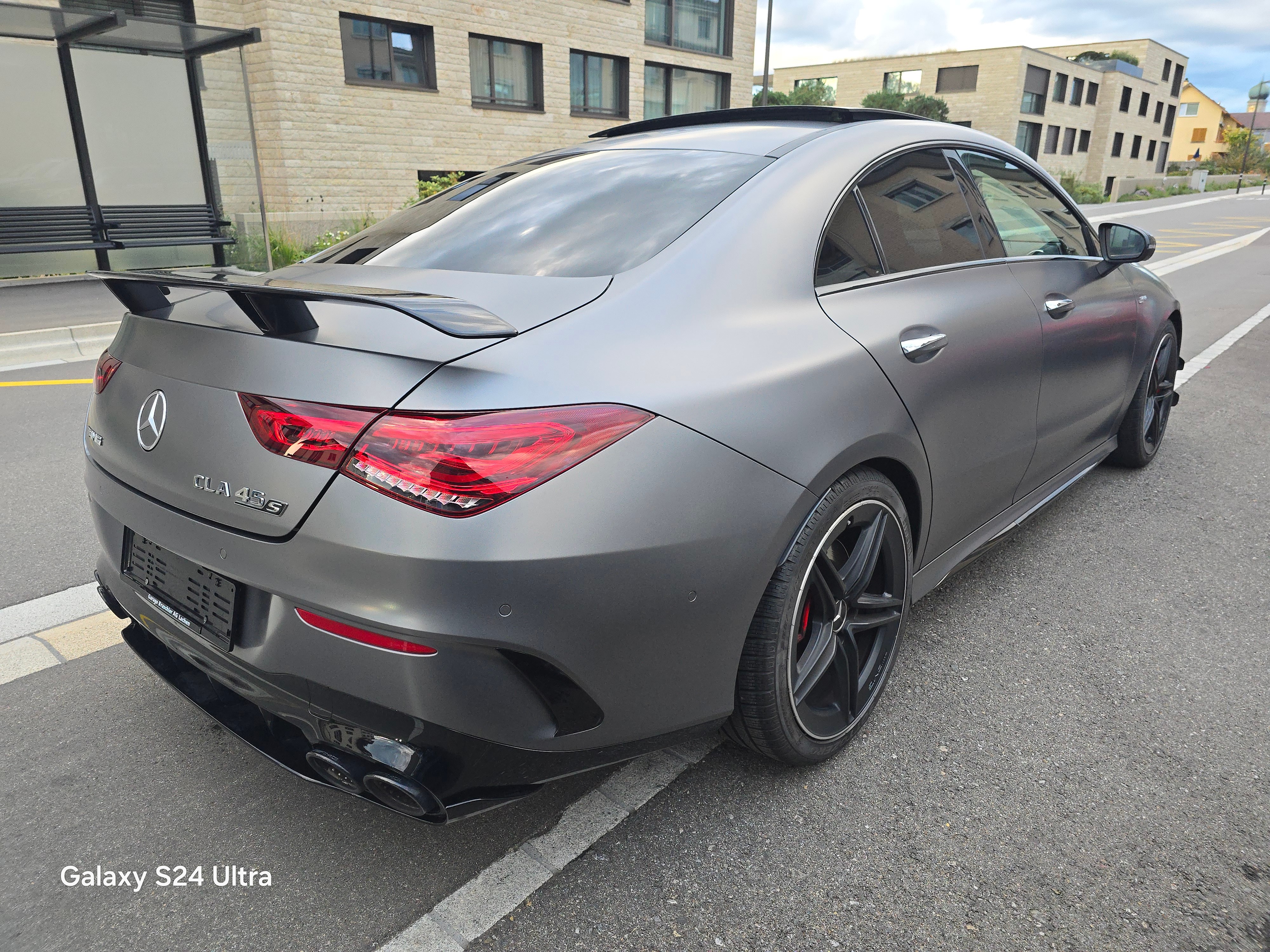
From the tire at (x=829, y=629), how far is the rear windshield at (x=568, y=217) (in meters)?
0.76

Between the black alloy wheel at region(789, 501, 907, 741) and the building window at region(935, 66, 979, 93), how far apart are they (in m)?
63.2

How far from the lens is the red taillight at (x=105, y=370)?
7.09ft

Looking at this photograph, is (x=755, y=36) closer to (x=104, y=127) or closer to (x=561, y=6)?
(x=561, y=6)

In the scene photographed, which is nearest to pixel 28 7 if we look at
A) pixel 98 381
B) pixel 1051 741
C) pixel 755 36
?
pixel 98 381

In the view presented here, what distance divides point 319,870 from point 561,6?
2399cm

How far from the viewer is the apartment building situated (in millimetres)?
56531

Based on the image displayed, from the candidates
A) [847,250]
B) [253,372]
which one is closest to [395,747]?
[253,372]

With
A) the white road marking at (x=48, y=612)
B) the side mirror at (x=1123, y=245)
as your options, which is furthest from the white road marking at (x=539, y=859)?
the side mirror at (x=1123, y=245)

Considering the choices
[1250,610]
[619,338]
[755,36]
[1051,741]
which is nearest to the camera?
[619,338]

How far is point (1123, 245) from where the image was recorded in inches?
148

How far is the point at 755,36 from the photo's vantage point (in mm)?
28266

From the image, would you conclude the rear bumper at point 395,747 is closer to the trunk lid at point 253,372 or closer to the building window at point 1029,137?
the trunk lid at point 253,372

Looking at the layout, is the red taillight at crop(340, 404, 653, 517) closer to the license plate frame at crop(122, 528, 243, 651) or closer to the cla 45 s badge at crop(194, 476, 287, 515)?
the cla 45 s badge at crop(194, 476, 287, 515)

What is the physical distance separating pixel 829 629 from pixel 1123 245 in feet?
8.18
